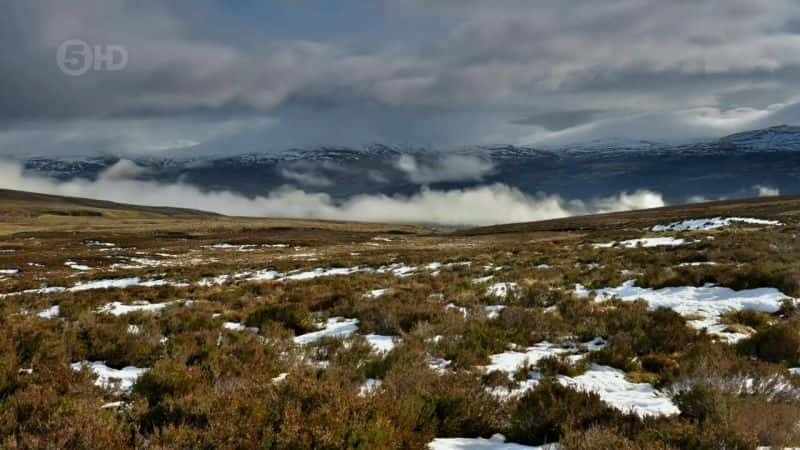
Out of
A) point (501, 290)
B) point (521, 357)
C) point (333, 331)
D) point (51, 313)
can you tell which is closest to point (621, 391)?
point (521, 357)

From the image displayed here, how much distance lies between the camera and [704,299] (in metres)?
12.0

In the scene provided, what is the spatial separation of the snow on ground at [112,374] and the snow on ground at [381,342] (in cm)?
356

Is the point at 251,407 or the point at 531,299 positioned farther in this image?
the point at 531,299

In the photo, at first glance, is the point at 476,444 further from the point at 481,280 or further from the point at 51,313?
the point at 51,313

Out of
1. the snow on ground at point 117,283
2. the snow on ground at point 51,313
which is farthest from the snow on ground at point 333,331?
the snow on ground at point 117,283

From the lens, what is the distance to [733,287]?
505 inches

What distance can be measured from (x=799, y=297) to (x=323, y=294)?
39.8 ft

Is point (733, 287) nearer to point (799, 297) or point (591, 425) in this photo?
point (799, 297)

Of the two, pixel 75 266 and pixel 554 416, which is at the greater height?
pixel 554 416

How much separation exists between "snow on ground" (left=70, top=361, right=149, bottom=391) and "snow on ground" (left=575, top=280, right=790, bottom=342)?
936cm

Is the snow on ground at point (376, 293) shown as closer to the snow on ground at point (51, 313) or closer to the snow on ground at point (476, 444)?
the snow on ground at point (51, 313)

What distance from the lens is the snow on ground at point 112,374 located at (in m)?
6.62

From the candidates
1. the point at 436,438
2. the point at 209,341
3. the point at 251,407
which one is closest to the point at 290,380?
the point at 251,407

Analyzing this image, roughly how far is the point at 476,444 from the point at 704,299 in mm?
9682
